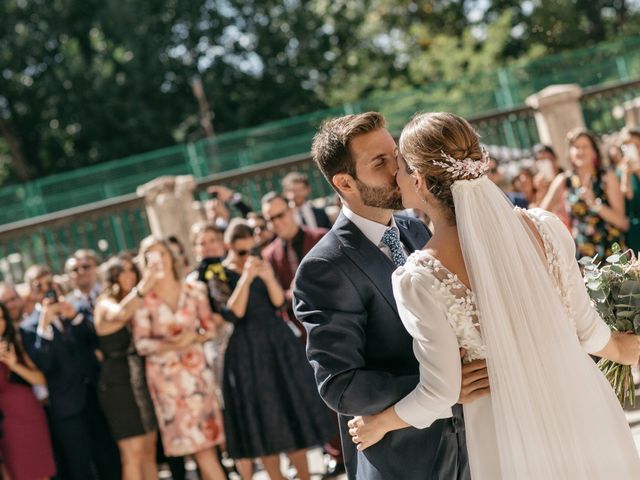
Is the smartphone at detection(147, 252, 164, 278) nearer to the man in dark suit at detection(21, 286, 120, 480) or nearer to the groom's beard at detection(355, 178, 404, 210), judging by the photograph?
the man in dark suit at detection(21, 286, 120, 480)

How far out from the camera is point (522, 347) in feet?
9.94

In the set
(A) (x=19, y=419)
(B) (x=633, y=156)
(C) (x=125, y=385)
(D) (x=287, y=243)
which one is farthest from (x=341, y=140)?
(B) (x=633, y=156)

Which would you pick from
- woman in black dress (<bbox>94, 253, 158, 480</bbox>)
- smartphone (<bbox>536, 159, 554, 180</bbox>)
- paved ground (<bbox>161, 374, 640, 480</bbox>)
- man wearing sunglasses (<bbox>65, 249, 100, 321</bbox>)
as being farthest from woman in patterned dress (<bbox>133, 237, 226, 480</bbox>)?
smartphone (<bbox>536, 159, 554, 180</bbox>)

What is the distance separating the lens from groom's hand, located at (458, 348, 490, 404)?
3066 mm

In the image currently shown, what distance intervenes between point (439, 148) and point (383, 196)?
1.37 feet

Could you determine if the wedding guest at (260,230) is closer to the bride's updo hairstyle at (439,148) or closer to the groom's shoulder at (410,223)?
the groom's shoulder at (410,223)

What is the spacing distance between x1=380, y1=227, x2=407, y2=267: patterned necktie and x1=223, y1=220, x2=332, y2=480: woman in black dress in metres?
3.26

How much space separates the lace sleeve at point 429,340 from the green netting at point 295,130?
13.9m

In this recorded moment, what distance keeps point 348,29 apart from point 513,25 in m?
6.46

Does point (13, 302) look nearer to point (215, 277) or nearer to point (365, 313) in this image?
point (215, 277)

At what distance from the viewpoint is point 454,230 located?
10.1 ft

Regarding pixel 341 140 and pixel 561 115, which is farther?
pixel 561 115

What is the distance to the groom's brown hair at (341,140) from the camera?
11.2 ft

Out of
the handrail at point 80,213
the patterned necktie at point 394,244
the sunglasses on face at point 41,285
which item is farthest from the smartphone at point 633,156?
the handrail at point 80,213
